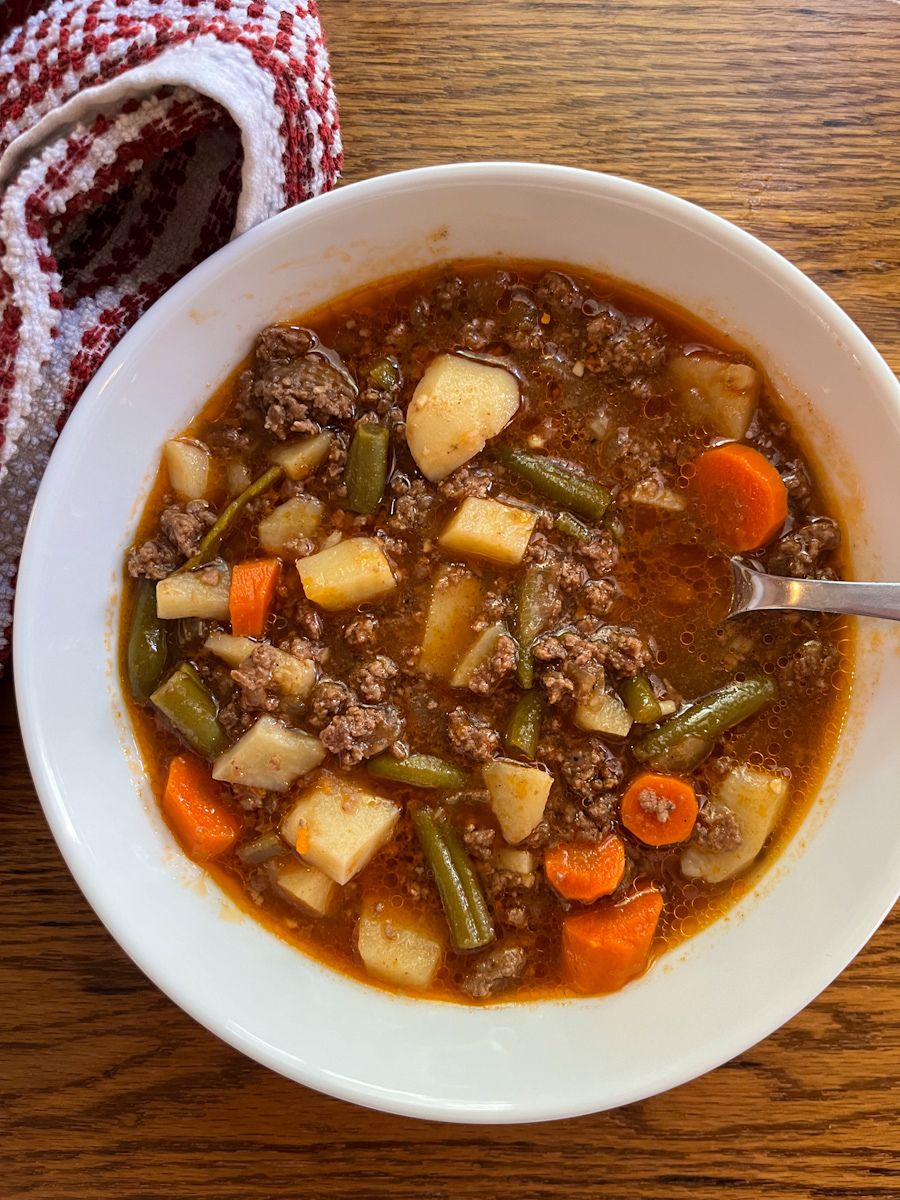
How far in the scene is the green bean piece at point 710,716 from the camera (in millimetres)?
3189

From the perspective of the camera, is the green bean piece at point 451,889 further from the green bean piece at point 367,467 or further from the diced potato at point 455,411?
the diced potato at point 455,411

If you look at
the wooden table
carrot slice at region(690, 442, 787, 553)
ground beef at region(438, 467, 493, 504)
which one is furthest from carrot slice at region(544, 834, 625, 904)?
ground beef at region(438, 467, 493, 504)

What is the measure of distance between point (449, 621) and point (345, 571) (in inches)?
14.9

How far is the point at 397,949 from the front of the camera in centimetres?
323

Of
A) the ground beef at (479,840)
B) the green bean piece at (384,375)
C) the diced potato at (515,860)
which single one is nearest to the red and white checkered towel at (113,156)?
the green bean piece at (384,375)

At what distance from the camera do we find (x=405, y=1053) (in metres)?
3.15

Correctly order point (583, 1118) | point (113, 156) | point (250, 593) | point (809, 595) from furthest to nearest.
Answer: point (583, 1118) < point (250, 593) < point (809, 595) < point (113, 156)

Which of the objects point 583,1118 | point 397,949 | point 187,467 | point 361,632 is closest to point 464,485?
point 361,632

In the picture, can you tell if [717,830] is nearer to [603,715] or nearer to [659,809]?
[659,809]

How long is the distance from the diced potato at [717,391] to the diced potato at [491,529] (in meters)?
0.66

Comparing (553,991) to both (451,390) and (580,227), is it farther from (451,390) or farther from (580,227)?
(580,227)

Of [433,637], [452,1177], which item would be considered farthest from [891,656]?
[452,1177]

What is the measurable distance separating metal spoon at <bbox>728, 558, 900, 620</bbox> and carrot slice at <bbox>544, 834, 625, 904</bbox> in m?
0.88

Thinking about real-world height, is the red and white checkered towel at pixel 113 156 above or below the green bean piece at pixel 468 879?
above
